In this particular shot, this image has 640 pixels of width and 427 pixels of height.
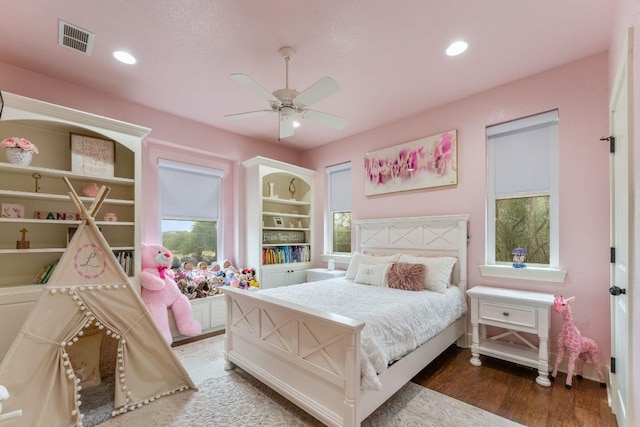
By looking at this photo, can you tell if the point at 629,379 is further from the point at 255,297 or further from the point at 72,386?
the point at 72,386

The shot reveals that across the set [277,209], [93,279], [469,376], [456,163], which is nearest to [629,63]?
[456,163]

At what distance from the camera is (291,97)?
7.85ft

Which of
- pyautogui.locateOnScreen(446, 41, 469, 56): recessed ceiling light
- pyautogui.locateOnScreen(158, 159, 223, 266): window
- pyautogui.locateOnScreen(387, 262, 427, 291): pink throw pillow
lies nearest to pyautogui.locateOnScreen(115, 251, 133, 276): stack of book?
pyautogui.locateOnScreen(158, 159, 223, 266): window

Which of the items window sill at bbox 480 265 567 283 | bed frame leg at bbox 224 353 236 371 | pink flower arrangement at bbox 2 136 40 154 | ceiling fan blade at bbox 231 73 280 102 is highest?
ceiling fan blade at bbox 231 73 280 102

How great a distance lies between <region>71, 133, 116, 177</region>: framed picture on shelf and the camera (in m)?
2.93

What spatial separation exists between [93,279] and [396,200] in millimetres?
3513

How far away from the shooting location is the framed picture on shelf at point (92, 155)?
115 inches

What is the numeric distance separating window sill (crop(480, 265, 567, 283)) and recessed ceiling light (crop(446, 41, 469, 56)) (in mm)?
2217

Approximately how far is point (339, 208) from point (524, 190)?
2686mm

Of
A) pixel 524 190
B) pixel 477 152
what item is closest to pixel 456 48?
pixel 477 152

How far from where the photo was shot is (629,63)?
4.95 feet

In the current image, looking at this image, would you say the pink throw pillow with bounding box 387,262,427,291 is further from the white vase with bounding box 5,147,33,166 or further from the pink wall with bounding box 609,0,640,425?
the white vase with bounding box 5,147,33,166

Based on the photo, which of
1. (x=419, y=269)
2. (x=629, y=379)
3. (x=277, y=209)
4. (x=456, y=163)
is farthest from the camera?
(x=277, y=209)

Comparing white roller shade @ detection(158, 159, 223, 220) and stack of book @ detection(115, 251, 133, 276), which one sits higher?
white roller shade @ detection(158, 159, 223, 220)
